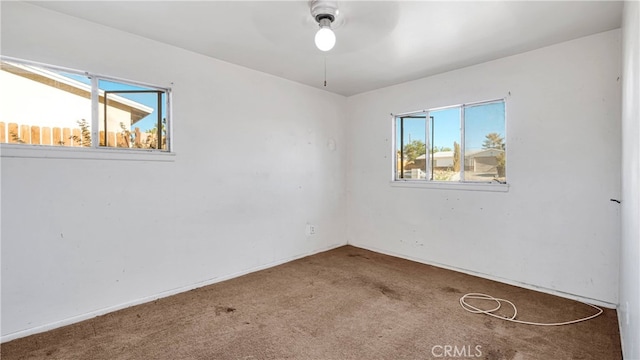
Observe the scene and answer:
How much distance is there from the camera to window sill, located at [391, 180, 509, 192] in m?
3.16

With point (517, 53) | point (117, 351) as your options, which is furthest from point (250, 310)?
point (517, 53)

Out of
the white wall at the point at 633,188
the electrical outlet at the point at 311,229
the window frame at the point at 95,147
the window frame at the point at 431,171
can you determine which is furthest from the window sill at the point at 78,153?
the white wall at the point at 633,188

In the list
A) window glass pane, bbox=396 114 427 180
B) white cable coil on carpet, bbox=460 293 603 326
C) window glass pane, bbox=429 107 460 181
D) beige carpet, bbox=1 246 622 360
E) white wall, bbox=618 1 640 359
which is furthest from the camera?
window glass pane, bbox=396 114 427 180

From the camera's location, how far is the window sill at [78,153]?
6.81 ft

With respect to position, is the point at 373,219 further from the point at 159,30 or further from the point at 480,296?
the point at 159,30

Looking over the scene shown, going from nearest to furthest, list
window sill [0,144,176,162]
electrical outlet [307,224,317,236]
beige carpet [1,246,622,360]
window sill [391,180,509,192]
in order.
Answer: beige carpet [1,246,622,360] → window sill [0,144,176,162] → window sill [391,180,509,192] → electrical outlet [307,224,317,236]

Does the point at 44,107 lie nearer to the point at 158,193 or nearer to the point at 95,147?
the point at 95,147

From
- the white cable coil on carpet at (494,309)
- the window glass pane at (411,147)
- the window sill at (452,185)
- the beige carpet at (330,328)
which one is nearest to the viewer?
the beige carpet at (330,328)

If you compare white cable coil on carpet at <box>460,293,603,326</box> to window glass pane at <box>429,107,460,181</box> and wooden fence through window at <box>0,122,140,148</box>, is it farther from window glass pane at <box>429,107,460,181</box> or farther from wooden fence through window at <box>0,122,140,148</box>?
wooden fence through window at <box>0,122,140,148</box>

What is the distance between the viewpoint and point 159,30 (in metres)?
2.49

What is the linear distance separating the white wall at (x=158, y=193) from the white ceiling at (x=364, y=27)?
0.25m

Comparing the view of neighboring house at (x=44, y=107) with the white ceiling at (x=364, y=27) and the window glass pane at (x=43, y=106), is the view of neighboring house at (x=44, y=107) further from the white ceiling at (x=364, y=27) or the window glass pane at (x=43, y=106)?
the white ceiling at (x=364, y=27)

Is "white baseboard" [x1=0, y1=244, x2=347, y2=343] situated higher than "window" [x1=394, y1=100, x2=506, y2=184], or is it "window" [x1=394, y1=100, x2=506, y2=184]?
"window" [x1=394, y1=100, x2=506, y2=184]

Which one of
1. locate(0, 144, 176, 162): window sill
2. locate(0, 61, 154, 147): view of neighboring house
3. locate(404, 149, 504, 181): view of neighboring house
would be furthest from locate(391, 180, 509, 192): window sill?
locate(0, 61, 154, 147): view of neighboring house
